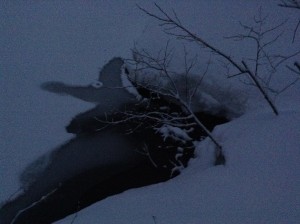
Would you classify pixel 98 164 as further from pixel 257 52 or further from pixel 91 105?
pixel 257 52

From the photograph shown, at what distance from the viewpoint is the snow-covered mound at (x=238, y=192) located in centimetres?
354

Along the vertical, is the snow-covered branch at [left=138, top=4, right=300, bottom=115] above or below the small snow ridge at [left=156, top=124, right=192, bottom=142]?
above

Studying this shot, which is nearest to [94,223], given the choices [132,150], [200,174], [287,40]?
[200,174]

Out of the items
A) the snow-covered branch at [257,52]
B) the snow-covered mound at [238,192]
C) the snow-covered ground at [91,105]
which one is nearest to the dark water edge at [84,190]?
the snow-covered ground at [91,105]

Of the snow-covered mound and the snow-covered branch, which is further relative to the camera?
the snow-covered branch

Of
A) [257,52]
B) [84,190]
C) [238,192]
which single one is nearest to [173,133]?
[84,190]

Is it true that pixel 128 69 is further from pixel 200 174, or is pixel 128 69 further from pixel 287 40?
pixel 200 174

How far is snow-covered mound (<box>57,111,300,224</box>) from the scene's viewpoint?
3537 mm

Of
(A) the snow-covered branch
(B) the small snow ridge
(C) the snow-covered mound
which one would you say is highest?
(A) the snow-covered branch

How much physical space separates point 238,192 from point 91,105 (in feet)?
Result: 13.0

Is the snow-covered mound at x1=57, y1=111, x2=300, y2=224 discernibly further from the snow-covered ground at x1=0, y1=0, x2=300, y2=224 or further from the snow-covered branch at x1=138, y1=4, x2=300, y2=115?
the snow-covered branch at x1=138, y1=4, x2=300, y2=115

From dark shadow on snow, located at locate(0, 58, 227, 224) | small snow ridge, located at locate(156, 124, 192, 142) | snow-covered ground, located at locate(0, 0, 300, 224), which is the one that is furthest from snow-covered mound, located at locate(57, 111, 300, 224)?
small snow ridge, located at locate(156, 124, 192, 142)

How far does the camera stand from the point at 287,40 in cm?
690

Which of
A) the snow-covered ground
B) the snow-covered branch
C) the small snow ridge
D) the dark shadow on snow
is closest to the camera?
the snow-covered ground
